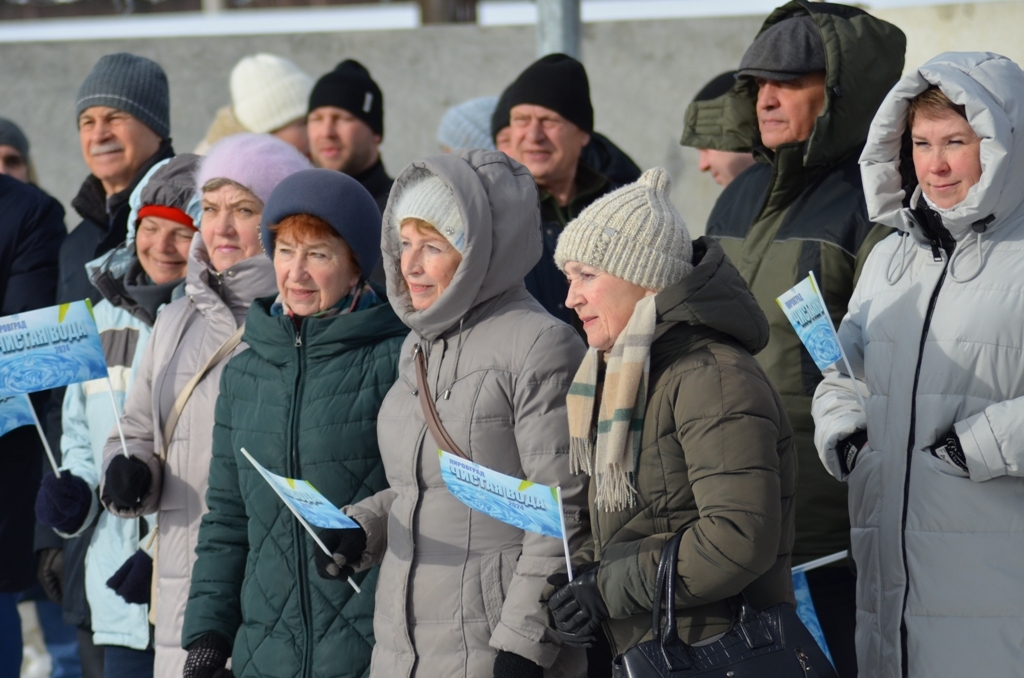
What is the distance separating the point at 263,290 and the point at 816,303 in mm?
1619

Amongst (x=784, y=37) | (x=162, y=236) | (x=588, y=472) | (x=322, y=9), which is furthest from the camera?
(x=322, y=9)

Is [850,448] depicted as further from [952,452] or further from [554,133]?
[554,133]

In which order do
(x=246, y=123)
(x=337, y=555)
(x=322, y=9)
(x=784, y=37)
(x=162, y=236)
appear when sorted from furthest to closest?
(x=322, y=9) → (x=246, y=123) → (x=162, y=236) → (x=784, y=37) → (x=337, y=555)

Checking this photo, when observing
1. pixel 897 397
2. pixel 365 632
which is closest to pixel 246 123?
pixel 365 632

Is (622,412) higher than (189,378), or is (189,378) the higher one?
(622,412)

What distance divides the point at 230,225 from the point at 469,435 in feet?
4.37

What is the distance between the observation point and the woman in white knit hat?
94.0 inches

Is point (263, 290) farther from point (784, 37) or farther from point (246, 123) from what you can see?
point (246, 123)

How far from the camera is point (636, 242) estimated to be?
2611 mm

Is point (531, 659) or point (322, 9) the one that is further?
point (322, 9)

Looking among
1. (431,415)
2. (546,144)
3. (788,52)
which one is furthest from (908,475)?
(546,144)

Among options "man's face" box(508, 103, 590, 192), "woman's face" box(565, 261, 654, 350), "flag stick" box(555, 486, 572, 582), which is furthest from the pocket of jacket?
"man's face" box(508, 103, 590, 192)

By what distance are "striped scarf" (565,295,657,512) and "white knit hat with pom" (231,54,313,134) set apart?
4.36 m

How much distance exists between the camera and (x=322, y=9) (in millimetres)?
8586
